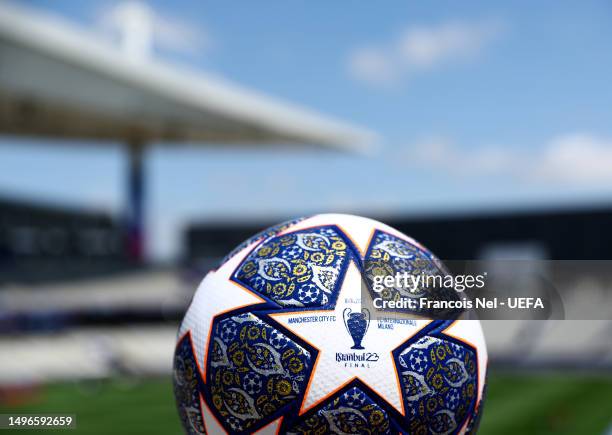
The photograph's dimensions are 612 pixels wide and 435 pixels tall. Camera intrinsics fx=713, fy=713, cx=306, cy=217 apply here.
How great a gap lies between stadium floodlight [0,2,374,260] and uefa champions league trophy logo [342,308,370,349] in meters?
23.9

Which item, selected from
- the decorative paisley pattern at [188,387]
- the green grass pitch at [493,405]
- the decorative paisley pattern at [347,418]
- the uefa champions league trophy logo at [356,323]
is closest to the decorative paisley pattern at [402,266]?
the uefa champions league trophy logo at [356,323]

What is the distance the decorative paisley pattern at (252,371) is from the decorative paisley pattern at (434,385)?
1.56 feet

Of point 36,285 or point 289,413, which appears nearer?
point 289,413

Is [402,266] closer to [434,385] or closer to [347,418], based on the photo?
[434,385]

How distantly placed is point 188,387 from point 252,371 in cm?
44

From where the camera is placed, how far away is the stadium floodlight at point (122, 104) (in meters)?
26.0

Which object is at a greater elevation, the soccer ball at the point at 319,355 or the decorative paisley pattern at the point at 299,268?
the decorative paisley pattern at the point at 299,268

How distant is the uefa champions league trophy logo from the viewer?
324 centimetres

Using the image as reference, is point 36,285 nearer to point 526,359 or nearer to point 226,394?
point 526,359

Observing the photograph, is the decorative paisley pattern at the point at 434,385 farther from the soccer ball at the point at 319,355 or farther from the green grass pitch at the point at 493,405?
the green grass pitch at the point at 493,405

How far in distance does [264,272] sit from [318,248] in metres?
0.29

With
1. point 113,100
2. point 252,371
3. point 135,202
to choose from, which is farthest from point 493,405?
point 135,202

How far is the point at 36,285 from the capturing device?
33844mm

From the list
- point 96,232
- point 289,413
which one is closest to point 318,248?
point 289,413
